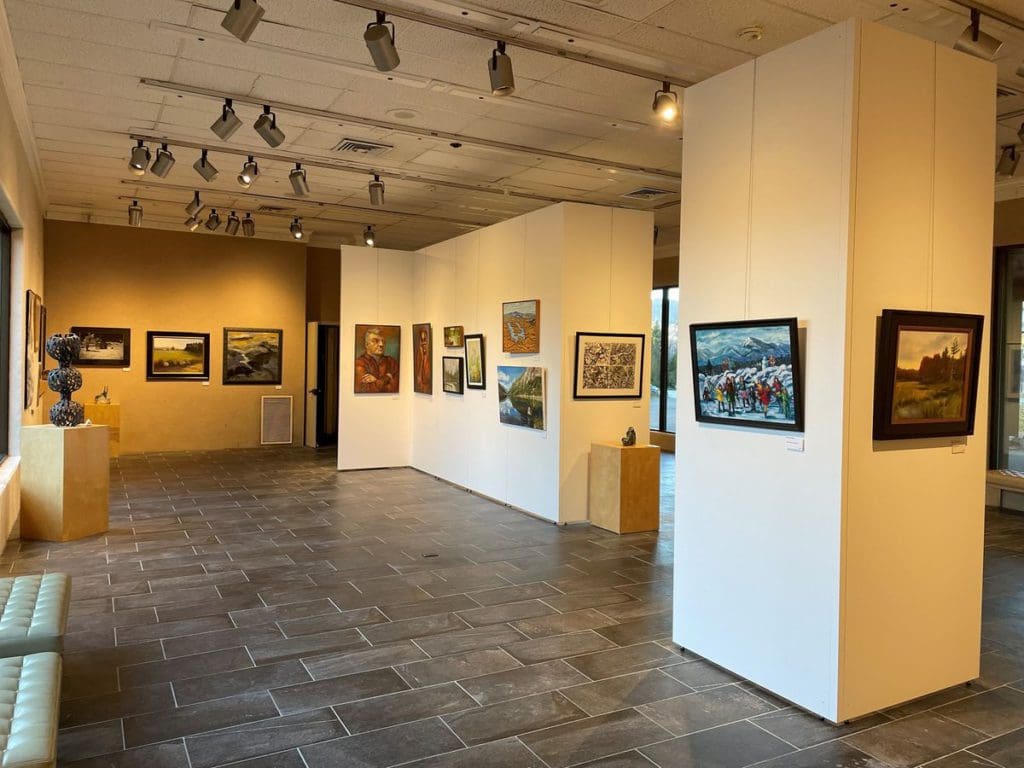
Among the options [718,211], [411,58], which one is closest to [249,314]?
[411,58]

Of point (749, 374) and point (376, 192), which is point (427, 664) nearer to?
point (749, 374)

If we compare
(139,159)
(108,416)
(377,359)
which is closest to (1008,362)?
(377,359)

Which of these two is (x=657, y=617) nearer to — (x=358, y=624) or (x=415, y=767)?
(x=358, y=624)

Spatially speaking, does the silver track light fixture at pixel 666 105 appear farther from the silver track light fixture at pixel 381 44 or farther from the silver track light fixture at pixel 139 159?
the silver track light fixture at pixel 139 159

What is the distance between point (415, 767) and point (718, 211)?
3.54 metres

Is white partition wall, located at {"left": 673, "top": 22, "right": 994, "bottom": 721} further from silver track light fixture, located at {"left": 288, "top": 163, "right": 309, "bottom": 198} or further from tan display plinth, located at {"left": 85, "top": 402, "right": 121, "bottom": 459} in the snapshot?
tan display plinth, located at {"left": 85, "top": 402, "right": 121, "bottom": 459}

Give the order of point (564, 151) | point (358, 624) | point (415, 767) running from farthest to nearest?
point (564, 151) → point (358, 624) → point (415, 767)

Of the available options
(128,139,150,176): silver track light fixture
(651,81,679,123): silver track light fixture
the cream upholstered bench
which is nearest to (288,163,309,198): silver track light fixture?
(128,139,150,176): silver track light fixture

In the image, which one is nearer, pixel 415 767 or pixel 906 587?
pixel 415 767

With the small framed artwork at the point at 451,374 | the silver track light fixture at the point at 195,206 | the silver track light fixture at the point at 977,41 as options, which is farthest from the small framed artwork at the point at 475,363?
the silver track light fixture at the point at 977,41

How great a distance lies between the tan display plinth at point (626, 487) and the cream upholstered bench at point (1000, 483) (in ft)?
15.7

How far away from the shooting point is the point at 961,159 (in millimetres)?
4398

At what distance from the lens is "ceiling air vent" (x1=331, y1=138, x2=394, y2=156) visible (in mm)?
8812

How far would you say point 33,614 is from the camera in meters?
3.97
